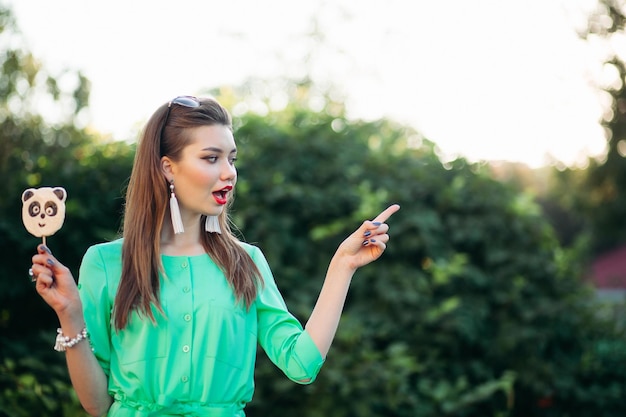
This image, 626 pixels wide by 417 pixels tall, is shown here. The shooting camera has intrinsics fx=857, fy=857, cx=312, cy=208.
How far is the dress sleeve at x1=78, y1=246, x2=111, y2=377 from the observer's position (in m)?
2.50

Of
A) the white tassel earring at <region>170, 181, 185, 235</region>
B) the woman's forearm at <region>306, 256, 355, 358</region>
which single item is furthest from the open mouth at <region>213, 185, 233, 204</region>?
the woman's forearm at <region>306, 256, 355, 358</region>

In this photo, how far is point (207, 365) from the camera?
247cm

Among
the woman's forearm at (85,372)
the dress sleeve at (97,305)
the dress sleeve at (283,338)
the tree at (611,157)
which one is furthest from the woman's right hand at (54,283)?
the tree at (611,157)

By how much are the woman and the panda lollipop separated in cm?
19

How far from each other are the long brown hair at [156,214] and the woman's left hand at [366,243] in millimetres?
306

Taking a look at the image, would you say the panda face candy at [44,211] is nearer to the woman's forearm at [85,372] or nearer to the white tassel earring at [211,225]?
the woman's forearm at [85,372]

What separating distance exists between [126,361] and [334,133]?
3737 millimetres

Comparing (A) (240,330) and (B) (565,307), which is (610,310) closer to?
(B) (565,307)

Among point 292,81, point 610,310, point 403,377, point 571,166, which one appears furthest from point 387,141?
point 571,166

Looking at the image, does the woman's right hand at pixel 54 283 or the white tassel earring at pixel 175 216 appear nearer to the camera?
the woman's right hand at pixel 54 283

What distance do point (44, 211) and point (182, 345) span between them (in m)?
0.55

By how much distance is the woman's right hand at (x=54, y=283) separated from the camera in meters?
2.25

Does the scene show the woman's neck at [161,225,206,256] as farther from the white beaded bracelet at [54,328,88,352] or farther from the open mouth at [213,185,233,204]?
the white beaded bracelet at [54,328,88,352]

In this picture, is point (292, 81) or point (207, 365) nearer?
point (207, 365)
